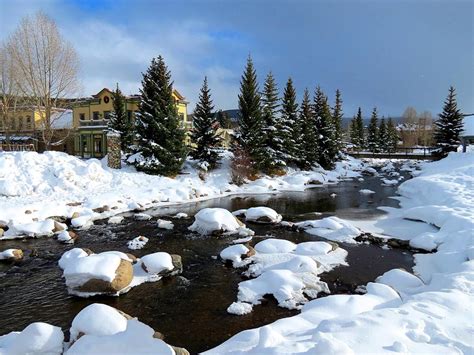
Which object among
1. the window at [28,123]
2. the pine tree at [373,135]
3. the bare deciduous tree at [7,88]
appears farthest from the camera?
the pine tree at [373,135]

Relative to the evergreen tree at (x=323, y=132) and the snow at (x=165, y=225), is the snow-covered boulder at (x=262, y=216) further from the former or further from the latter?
the evergreen tree at (x=323, y=132)

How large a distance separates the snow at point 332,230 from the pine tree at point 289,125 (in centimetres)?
2016

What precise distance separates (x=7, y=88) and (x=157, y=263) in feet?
96.4

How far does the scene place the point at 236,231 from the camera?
14.0 m

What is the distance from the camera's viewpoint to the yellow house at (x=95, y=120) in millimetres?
35766

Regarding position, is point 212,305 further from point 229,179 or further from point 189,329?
point 229,179

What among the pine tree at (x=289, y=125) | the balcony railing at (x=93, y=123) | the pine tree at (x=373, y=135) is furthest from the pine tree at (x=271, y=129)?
the pine tree at (x=373, y=135)

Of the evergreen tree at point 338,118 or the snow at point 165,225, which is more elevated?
the evergreen tree at point 338,118

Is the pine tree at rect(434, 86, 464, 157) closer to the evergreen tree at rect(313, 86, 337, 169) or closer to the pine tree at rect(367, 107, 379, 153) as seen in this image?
the evergreen tree at rect(313, 86, 337, 169)

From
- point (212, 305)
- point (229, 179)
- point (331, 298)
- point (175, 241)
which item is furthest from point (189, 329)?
point (229, 179)

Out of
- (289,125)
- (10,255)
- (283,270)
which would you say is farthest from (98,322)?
(289,125)

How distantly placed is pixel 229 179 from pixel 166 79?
9.74 metres

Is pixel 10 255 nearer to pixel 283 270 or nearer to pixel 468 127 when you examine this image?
pixel 283 270

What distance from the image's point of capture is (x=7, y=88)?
30.2 metres
